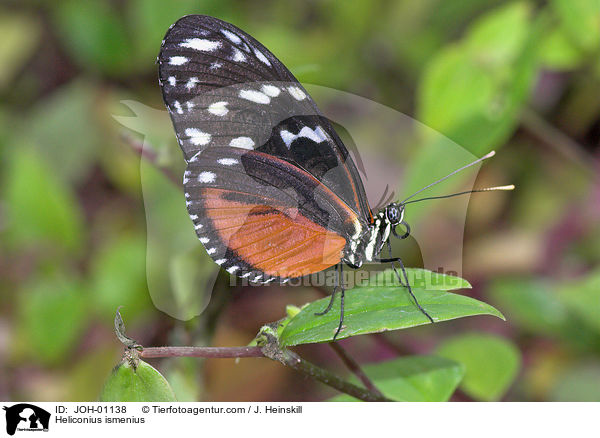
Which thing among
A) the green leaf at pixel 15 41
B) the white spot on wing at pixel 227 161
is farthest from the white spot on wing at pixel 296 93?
the green leaf at pixel 15 41

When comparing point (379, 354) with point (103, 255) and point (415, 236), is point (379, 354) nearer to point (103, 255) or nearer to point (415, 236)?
point (415, 236)

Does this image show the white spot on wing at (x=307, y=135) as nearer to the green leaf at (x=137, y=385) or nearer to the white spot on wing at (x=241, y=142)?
the white spot on wing at (x=241, y=142)

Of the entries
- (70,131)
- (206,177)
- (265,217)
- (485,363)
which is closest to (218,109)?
(206,177)

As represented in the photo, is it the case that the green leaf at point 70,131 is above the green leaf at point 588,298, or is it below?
above
